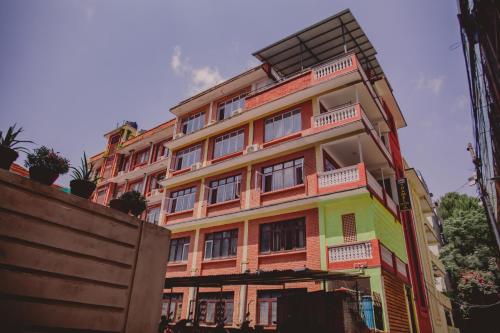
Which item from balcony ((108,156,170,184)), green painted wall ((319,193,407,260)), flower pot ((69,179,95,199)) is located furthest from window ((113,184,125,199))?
flower pot ((69,179,95,199))

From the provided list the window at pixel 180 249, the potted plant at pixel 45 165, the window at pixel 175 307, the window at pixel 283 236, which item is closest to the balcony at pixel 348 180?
the window at pixel 283 236

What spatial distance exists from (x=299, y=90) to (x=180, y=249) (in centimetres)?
1215

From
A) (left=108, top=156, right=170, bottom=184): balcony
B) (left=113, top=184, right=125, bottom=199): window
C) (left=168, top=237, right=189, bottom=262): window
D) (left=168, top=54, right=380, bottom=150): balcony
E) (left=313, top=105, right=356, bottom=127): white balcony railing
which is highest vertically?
(left=168, top=54, right=380, bottom=150): balcony

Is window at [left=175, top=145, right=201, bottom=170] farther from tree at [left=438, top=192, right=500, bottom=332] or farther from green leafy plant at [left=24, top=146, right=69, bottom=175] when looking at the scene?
tree at [left=438, top=192, right=500, bottom=332]

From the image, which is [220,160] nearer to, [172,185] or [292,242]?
[172,185]

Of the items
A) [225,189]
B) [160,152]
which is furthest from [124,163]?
[225,189]

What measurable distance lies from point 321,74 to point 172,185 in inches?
493

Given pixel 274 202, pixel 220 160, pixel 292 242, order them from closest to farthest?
pixel 292 242
pixel 274 202
pixel 220 160

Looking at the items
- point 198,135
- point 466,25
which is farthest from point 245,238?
point 466,25

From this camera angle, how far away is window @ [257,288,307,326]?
1486 cm

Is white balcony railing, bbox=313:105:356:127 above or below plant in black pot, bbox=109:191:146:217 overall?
above

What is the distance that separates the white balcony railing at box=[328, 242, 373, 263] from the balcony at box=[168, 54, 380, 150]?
8.45 meters

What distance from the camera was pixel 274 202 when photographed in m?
17.2

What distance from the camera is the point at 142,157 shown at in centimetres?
2944
